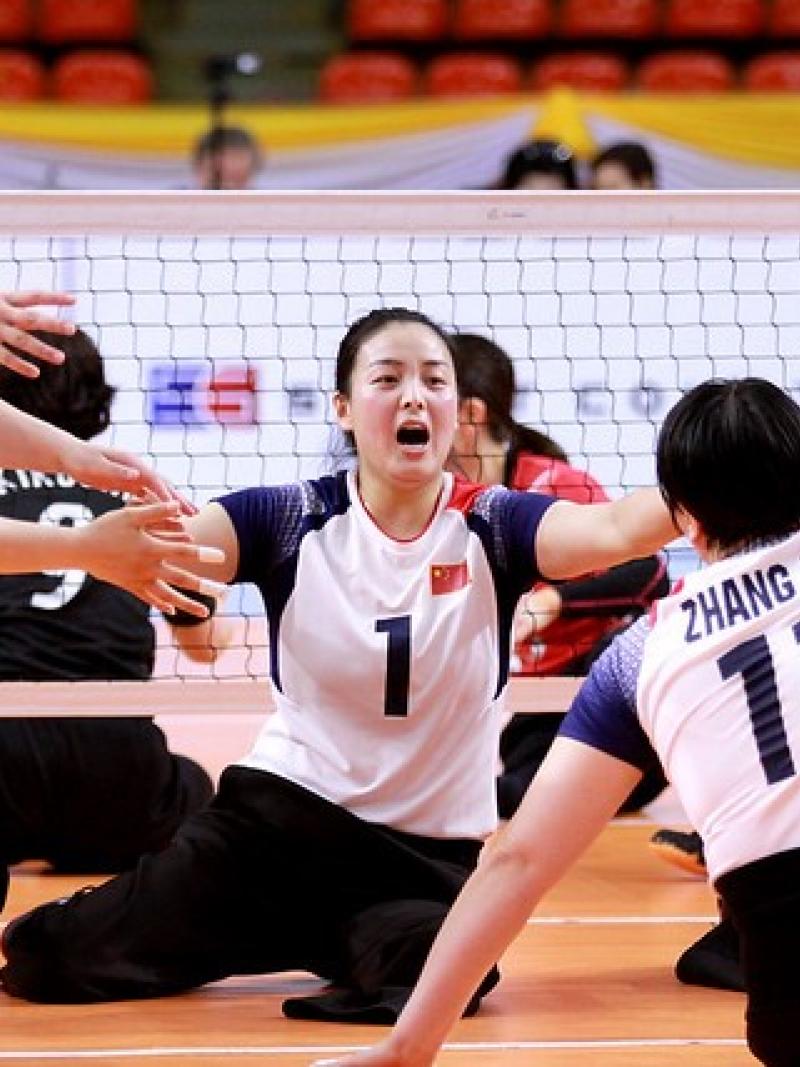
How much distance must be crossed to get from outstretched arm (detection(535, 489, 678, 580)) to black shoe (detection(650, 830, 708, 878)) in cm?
142

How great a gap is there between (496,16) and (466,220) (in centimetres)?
1113

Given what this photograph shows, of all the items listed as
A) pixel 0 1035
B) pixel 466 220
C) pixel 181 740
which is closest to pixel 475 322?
pixel 181 740

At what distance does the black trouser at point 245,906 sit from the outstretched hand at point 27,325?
0.98m

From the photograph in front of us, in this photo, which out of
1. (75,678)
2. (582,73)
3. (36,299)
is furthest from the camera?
(582,73)

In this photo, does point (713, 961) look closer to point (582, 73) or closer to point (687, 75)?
point (582, 73)

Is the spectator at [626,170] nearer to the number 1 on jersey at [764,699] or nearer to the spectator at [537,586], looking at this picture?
the spectator at [537,586]

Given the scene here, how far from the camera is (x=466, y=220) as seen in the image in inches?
188

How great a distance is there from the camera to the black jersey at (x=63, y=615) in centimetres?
525

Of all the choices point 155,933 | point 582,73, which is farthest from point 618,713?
point 582,73

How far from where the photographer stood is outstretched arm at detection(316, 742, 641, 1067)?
285 centimetres

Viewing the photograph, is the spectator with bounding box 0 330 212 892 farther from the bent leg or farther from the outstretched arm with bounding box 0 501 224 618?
the outstretched arm with bounding box 0 501 224 618

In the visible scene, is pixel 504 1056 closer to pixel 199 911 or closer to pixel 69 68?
pixel 199 911

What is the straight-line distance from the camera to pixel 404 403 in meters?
4.20

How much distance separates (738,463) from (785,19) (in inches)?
522
